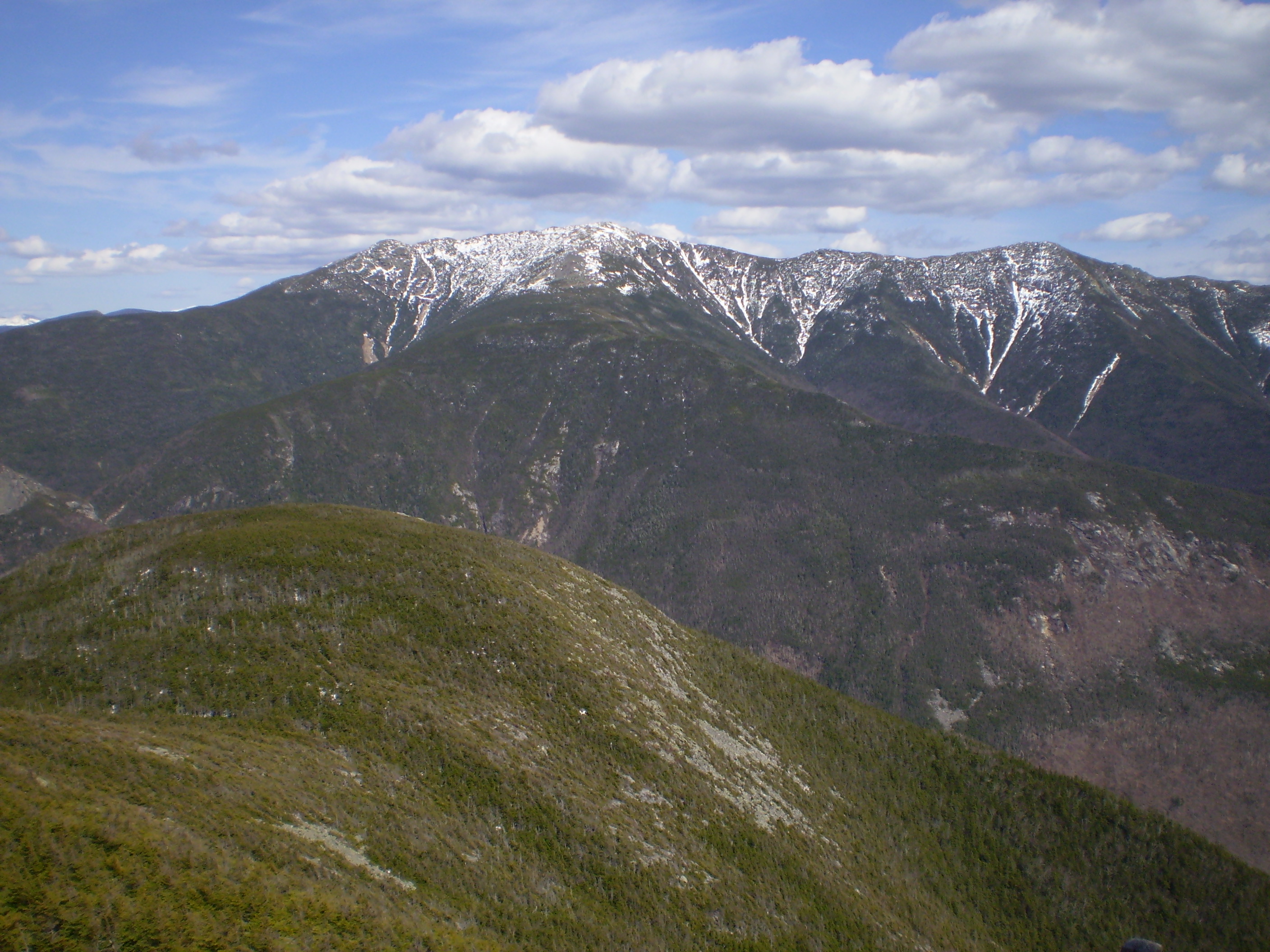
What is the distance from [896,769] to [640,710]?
121ft

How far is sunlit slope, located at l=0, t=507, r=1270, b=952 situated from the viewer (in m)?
31.5

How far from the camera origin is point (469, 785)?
4844 cm

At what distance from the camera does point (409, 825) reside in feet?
137

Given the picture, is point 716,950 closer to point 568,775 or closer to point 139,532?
point 568,775

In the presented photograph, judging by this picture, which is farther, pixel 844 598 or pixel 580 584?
pixel 844 598

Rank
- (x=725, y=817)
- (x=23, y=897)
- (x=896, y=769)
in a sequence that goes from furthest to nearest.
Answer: (x=896, y=769)
(x=725, y=817)
(x=23, y=897)

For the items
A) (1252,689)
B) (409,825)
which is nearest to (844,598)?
(1252,689)

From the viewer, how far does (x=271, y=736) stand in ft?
151

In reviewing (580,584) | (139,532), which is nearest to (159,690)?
(139,532)

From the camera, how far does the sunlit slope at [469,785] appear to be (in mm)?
31469

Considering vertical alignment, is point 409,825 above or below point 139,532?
below

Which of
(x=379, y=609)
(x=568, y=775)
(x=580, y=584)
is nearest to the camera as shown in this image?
(x=568, y=775)

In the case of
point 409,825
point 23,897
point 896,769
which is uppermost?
point 23,897

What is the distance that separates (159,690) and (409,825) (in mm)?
21725
